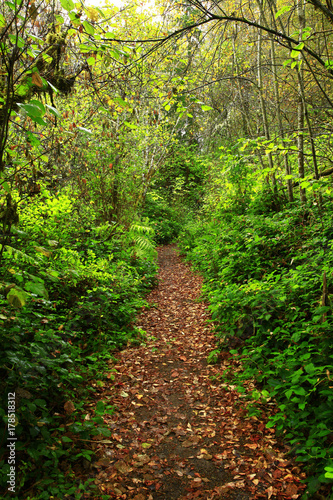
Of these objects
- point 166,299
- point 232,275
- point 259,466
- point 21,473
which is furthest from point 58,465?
Answer: point 166,299

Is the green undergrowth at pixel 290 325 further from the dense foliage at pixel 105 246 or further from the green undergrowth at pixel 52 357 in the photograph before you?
the green undergrowth at pixel 52 357

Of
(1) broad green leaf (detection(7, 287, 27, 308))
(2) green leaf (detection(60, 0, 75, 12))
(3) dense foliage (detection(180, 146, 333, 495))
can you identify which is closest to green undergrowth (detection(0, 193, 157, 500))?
(1) broad green leaf (detection(7, 287, 27, 308))

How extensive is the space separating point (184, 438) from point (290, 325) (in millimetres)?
1708

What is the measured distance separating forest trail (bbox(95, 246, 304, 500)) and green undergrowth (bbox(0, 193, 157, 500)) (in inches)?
9.4

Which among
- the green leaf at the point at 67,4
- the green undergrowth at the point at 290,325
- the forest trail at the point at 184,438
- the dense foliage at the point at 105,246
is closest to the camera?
the green leaf at the point at 67,4

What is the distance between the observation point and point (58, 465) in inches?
97.0

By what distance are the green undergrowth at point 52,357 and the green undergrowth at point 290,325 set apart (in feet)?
5.65

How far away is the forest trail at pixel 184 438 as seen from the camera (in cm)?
249

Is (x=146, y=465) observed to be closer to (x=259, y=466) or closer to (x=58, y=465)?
(x=58, y=465)

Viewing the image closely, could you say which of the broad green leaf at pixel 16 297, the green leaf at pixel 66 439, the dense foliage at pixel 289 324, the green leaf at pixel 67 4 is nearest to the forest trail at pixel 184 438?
the dense foliage at pixel 289 324

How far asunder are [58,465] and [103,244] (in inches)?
195

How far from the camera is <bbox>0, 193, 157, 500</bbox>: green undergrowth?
2.25 metres

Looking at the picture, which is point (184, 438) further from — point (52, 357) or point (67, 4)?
point (67, 4)

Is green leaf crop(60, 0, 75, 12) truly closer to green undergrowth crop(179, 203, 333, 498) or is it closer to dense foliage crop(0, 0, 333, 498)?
dense foliage crop(0, 0, 333, 498)
